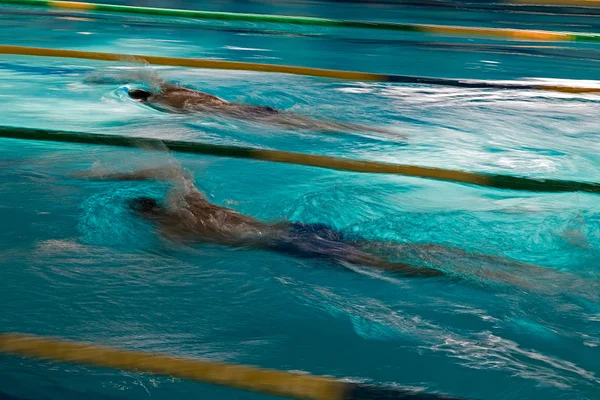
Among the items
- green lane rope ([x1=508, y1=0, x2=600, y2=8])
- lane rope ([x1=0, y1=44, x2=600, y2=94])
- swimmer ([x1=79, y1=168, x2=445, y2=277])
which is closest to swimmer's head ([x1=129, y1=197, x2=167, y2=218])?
swimmer ([x1=79, y1=168, x2=445, y2=277])

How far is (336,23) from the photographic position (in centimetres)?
420

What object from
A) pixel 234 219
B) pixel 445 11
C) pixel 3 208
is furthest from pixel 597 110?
pixel 445 11

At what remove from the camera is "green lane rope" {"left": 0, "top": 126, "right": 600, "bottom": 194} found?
6.00 feet

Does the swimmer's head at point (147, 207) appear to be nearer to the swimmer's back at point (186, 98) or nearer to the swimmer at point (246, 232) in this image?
the swimmer at point (246, 232)

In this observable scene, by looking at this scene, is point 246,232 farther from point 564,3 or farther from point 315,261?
point 564,3

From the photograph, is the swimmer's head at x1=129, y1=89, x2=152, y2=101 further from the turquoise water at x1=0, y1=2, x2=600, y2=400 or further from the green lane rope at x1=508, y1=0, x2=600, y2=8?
the green lane rope at x1=508, y1=0, x2=600, y2=8

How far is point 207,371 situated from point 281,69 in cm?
212

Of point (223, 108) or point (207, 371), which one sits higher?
point (223, 108)

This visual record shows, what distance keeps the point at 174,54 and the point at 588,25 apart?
2403mm

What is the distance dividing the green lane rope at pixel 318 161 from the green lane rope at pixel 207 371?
36.2 inches

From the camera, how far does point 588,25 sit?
4.36m

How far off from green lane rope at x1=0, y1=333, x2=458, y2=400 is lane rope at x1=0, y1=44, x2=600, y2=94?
198 centimetres

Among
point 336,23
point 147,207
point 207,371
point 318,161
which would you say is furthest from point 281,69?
point 207,371

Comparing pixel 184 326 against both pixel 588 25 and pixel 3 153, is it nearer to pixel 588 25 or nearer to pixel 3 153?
pixel 3 153
